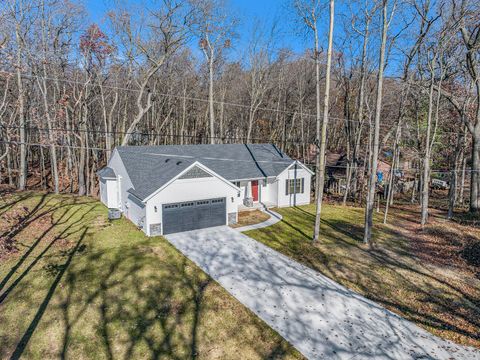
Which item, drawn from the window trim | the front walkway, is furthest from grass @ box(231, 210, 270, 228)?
the window trim

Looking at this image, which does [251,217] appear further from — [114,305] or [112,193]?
[114,305]

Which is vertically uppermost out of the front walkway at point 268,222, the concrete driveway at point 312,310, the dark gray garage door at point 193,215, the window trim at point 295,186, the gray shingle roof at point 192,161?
the gray shingle roof at point 192,161

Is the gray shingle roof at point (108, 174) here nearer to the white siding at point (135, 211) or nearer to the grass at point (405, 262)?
the white siding at point (135, 211)

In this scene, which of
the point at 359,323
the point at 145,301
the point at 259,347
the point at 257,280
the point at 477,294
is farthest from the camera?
the point at 257,280

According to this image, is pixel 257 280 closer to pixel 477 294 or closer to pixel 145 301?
pixel 145 301

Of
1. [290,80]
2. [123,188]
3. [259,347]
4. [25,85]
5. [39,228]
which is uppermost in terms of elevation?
[290,80]

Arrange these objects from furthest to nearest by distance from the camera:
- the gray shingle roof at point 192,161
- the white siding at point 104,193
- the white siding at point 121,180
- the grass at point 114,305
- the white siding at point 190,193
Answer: the white siding at point 104,193, the white siding at point 121,180, the gray shingle roof at point 192,161, the white siding at point 190,193, the grass at point 114,305

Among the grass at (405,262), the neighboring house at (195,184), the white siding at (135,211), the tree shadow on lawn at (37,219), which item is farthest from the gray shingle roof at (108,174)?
the grass at (405,262)

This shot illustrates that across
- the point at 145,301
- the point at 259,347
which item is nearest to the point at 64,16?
the point at 145,301
